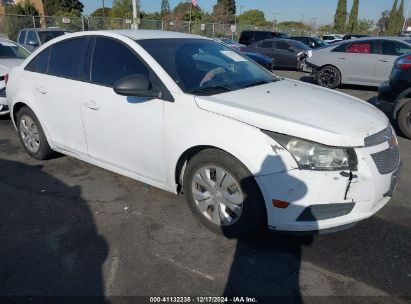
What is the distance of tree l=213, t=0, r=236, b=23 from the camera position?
58.9 metres

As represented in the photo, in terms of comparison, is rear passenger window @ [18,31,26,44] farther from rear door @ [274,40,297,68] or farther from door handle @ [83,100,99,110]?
rear door @ [274,40,297,68]

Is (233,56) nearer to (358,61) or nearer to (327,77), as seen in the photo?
(358,61)

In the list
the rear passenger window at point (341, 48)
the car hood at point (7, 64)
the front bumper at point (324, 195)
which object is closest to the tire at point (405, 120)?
the front bumper at point (324, 195)

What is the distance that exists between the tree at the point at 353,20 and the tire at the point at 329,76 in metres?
50.8

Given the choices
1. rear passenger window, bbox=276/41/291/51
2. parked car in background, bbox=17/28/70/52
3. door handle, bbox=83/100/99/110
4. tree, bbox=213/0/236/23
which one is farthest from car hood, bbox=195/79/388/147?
tree, bbox=213/0/236/23

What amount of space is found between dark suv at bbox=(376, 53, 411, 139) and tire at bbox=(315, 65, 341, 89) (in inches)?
182

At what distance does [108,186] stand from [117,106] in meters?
1.09

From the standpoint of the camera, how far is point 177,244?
10.2 ft

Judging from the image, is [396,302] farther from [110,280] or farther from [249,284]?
[110,280]

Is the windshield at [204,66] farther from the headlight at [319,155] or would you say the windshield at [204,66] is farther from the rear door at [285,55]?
the rear door at [285,55]

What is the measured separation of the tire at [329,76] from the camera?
441 inches

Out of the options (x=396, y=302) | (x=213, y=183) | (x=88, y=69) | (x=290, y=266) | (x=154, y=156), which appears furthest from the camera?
(x=88, y=69)

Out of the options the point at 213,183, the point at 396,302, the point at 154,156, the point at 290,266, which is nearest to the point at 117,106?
the point at 154,156

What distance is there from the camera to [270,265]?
2.83 metres
